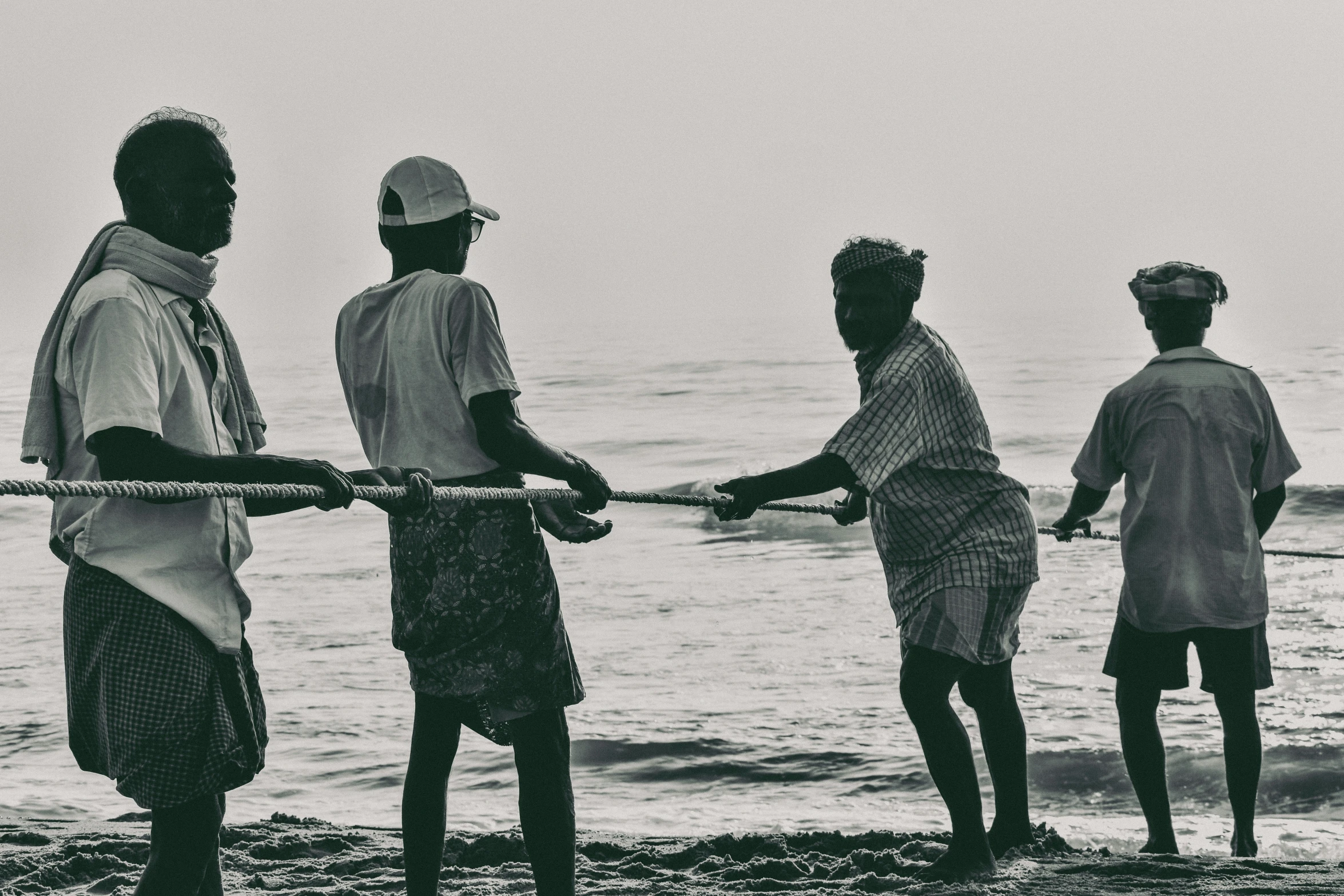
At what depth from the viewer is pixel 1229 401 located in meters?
3.89

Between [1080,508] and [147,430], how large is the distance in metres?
2.90

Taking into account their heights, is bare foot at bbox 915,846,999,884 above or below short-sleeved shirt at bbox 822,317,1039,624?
below

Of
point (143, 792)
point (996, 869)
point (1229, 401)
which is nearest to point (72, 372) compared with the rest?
point (143, 792)

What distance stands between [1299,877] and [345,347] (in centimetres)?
263

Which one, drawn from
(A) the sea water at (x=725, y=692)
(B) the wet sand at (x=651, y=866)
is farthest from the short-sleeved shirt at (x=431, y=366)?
(A) the sea water at (x=725, y=692)

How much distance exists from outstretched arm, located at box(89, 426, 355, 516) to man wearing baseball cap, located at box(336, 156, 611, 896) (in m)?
0.49

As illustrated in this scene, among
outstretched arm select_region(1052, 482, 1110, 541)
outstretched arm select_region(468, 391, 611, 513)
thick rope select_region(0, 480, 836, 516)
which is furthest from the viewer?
outstretched arm select_region(1052, 482, 1110, 541)

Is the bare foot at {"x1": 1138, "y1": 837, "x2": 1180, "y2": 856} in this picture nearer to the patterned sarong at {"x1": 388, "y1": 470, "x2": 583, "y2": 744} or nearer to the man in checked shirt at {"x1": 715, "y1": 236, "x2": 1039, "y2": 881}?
the man in checked shirt at {"x1": 715, "y1": 236, "x2": 1039, "y2": 881}

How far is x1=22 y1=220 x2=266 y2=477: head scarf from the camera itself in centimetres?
229

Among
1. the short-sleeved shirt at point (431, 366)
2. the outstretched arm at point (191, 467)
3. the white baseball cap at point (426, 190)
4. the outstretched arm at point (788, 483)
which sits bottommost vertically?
the outstretched arm at point (788, 483)

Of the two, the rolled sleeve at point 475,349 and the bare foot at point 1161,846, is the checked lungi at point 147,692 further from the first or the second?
the bare foot at point 1161,846

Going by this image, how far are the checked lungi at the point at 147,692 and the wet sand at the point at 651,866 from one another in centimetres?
159

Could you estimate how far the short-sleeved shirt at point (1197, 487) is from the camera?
387 cm

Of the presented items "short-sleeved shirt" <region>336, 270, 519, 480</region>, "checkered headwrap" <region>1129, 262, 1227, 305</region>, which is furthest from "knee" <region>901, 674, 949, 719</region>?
"checkered headwrap" <region>1129, 262, 1227, 305</region>
